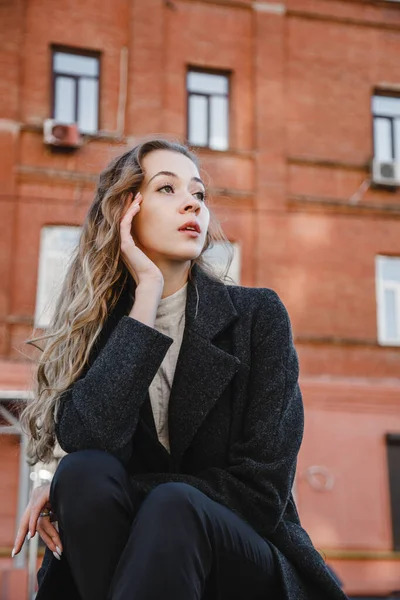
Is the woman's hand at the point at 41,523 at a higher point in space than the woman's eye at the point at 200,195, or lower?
lower

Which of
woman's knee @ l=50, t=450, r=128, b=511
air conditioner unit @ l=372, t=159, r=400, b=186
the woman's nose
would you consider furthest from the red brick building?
woman's knee @ l=50, t=450, r=128, b=511

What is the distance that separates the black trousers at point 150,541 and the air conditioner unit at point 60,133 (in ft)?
33.9

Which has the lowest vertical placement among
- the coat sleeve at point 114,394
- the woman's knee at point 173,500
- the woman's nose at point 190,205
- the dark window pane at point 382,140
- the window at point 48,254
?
the woman's knee at point 173,500

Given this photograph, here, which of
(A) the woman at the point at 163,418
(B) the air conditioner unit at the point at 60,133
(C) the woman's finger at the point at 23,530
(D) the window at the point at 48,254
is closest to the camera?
(A) the woman at the point at 163,418

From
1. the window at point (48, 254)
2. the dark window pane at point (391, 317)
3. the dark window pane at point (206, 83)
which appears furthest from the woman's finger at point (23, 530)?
the dark window pane at point (206, 83)

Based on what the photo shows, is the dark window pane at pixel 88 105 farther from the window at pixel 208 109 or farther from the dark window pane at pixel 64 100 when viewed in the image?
the window at pixel 208 109

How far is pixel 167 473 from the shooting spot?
2.26 metres

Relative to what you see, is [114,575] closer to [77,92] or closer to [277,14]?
[77,92]

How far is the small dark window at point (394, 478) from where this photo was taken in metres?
11.8

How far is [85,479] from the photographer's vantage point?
1939mm

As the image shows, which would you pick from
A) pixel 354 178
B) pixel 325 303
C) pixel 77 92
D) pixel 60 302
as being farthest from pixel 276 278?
pixel 60 302

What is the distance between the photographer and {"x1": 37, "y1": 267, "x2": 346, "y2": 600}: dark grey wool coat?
2127 mm

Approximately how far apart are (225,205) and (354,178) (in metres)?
2.12

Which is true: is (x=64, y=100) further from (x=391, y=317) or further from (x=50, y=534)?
(x=50, y=534)
